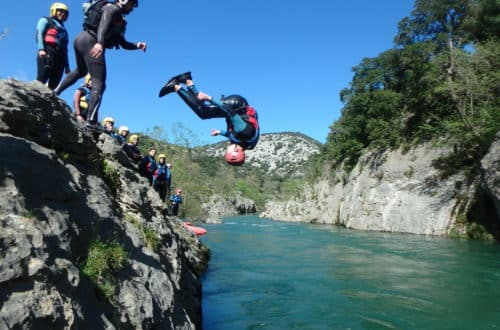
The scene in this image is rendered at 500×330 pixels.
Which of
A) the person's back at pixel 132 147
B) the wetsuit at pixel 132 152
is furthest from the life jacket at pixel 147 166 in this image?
the person's back at pixel 132 147

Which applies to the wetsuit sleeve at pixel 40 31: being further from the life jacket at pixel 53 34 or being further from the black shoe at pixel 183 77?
the black shoe at pixel 183 77

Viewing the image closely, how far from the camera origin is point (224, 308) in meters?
8.85

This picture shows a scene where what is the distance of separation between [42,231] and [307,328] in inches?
230

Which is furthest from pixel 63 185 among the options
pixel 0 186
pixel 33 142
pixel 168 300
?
pixel 168 300

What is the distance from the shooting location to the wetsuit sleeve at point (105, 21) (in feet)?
16.8

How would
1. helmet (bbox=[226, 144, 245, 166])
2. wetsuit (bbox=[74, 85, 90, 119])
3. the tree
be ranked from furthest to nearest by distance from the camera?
the tree
wetsuit (bbox=[74, 85, 90, 119])
helmet (bbox=[226, 144, 245, 166])

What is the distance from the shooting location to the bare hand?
16.9ft

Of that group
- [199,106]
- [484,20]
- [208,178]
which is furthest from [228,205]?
[199,106]

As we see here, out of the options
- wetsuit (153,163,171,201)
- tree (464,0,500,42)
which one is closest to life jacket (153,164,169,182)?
wetsuit (153,163,171,201)

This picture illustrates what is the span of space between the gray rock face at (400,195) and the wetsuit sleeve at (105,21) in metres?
22.4

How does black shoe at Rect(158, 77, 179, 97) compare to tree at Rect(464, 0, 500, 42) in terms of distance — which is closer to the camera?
black shoe at Rect(158, 77, 179, 97)

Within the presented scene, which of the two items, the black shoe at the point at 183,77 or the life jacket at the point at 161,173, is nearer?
the black shoe at the point at 183,77

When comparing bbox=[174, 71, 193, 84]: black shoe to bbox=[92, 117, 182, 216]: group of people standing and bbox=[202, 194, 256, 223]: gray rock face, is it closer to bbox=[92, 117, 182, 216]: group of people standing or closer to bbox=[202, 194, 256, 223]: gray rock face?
bbox=[92, 117, 182, 216]: group of people standing

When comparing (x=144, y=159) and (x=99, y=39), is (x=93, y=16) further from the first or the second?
(x=144, y=159)
